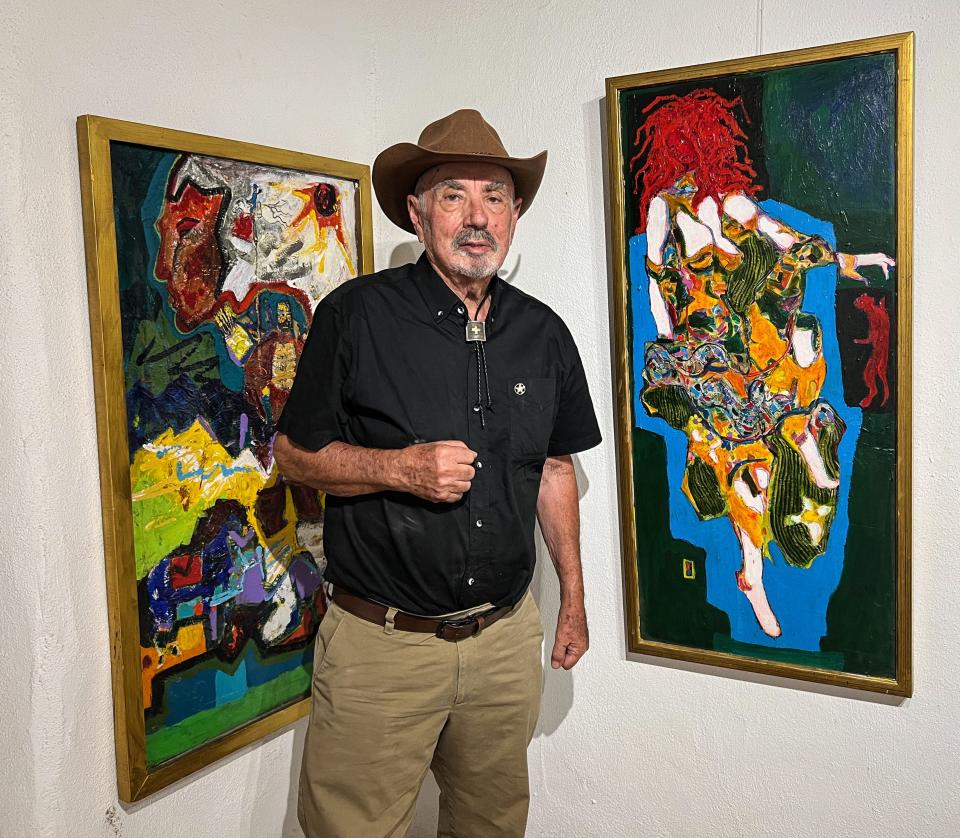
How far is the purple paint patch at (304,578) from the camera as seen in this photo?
2137mm


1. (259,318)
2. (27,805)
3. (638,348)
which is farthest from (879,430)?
(27,805)

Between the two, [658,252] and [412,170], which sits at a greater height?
[412,170]

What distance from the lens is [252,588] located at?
6.64 feet

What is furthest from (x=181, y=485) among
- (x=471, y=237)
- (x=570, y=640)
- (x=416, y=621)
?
(x=570, y=640)

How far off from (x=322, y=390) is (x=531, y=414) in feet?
1.41

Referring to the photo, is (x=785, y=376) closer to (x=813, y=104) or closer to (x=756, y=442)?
(x=756, y=442)

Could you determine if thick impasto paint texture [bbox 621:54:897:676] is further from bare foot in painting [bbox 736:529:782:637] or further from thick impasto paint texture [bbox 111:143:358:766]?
thick impasto paint texture [bbox 111:143:358:766]

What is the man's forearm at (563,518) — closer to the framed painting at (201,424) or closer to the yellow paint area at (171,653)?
the framed painting at (201,424)

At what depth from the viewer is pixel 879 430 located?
187 centimetres

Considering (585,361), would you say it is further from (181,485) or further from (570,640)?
(181,485)

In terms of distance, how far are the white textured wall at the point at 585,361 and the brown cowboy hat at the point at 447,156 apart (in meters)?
0.33

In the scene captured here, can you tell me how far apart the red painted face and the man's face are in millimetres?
443

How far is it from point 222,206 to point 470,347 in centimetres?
61

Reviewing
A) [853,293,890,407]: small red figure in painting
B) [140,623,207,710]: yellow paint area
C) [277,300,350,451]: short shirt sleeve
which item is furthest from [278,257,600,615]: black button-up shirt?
[853,293,890,407]: small red figure in painting
